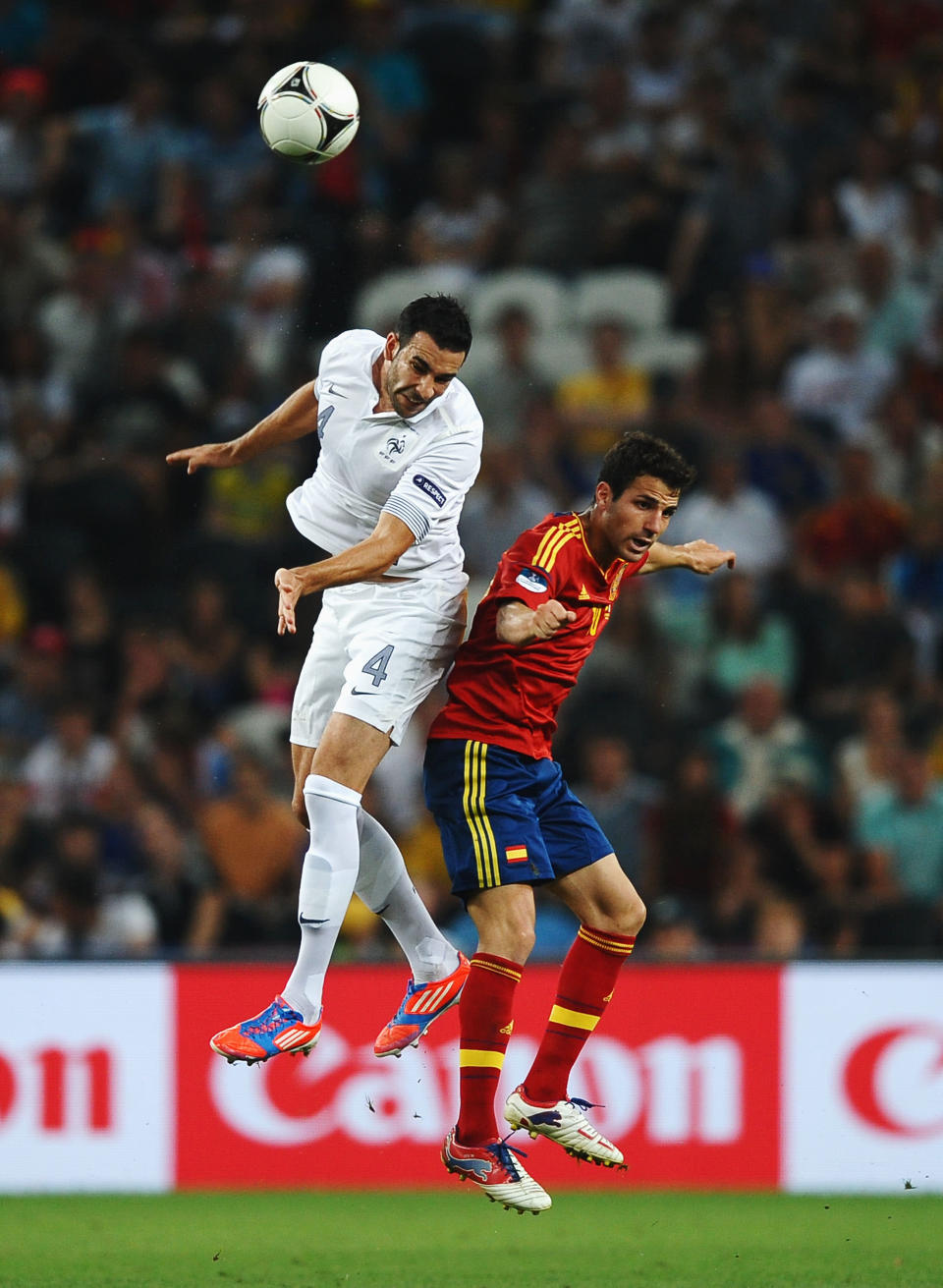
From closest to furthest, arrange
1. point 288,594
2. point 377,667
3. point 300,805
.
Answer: point 288,594 → point 377,667 → point 300,805

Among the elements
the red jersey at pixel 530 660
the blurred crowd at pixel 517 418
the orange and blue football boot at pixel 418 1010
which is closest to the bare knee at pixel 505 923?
the orange and blue football boot at pixel 418 1010

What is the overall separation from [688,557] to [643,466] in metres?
0.75

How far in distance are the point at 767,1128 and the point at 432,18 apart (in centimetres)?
835

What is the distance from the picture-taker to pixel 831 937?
A: 10.7m

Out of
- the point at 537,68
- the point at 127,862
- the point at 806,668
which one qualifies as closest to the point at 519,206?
the point at 537,68

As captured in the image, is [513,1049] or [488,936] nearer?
[488,936]

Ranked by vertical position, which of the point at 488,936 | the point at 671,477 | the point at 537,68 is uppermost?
Answer: the point at 537,68

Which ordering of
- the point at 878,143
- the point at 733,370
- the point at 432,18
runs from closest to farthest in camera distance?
the point at 733,370
the point at 878,143
the point at 432,18

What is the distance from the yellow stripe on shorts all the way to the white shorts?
256 mm

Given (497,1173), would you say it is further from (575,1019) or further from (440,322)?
(440,322)

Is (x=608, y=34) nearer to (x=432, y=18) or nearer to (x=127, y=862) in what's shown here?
(x=432, y=18)

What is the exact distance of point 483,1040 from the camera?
664 cm

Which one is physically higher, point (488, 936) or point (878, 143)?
point (878, 143)

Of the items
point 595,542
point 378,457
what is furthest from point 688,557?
point 378,457
